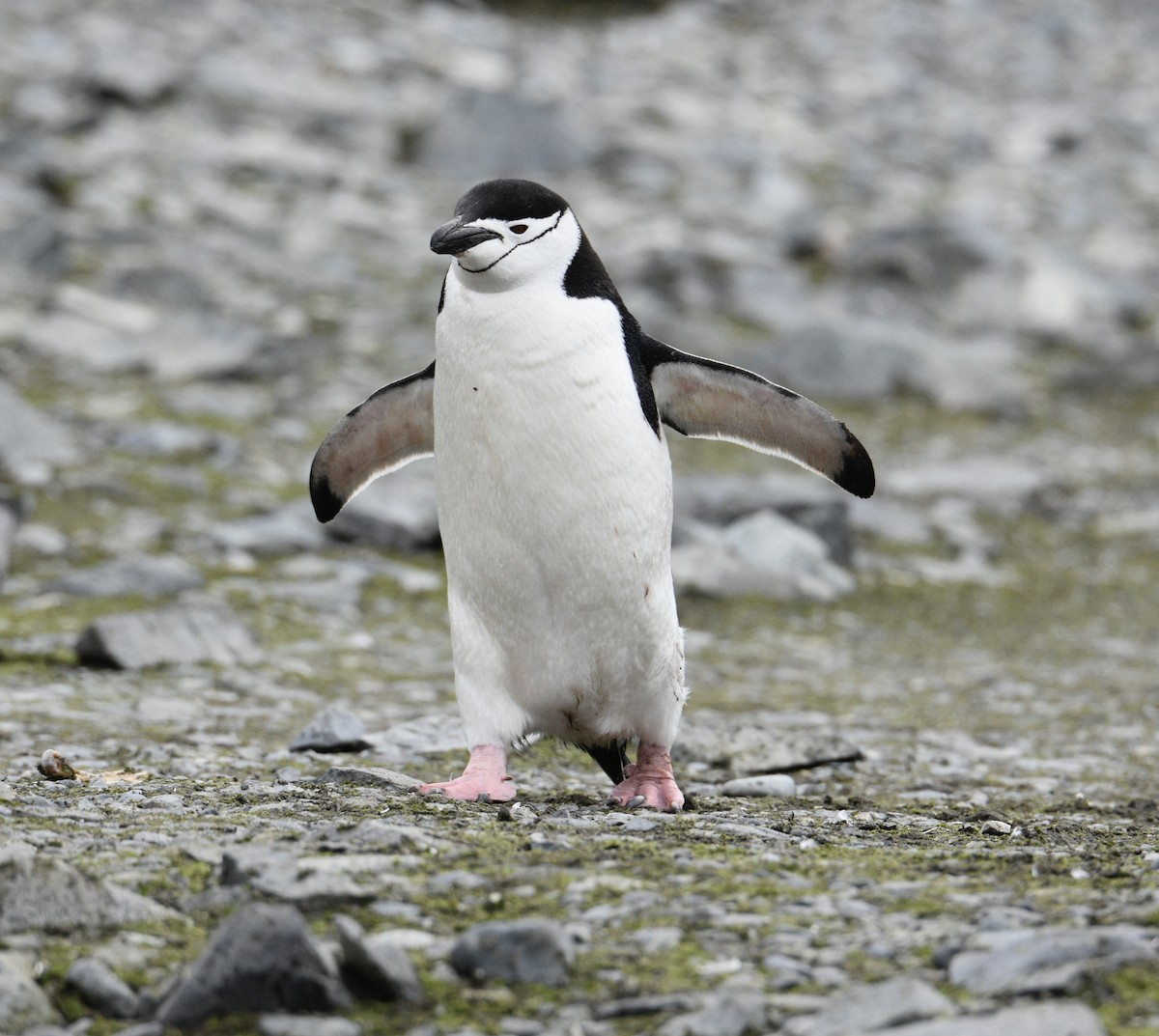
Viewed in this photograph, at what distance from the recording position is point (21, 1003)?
203 cm

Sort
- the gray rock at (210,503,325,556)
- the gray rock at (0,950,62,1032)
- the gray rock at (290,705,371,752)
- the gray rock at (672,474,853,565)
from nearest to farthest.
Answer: the gray rock at (0,950,62,1032) < the gray rock at (290,705,371,752) < the gray rock at (210,503,325,556) < the gray rock at (672,474,853,565)

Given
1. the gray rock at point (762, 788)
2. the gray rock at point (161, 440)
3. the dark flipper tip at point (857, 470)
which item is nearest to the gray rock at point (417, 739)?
the gray rock at point (762, 788)

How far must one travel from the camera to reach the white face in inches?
134

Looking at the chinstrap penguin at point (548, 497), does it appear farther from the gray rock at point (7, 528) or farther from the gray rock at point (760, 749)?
the gray rock at point (7, 528)

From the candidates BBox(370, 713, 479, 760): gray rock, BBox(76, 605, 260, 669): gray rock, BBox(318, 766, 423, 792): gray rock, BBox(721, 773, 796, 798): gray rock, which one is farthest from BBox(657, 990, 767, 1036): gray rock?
BBox(76, 605, 260, 669): gray rock

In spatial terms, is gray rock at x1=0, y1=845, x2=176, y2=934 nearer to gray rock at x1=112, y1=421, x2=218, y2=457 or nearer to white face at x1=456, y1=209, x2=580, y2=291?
white face at x1=456, y1=209, x2=580, y2=291

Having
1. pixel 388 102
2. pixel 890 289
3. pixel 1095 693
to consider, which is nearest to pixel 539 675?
pixel 1095 693

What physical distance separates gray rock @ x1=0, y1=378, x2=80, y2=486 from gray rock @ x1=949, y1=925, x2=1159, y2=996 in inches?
205

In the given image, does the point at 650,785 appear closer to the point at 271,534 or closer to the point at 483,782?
the point at 483,782

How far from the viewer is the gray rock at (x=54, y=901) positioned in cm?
Result: 226

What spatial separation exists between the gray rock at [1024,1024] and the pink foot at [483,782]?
1487mm

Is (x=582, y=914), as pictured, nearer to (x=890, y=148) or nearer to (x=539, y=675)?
(x=539, y=675)

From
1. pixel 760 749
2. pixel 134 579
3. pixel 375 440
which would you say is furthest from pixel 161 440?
pixel 760 749

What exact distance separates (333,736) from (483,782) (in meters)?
0.83
